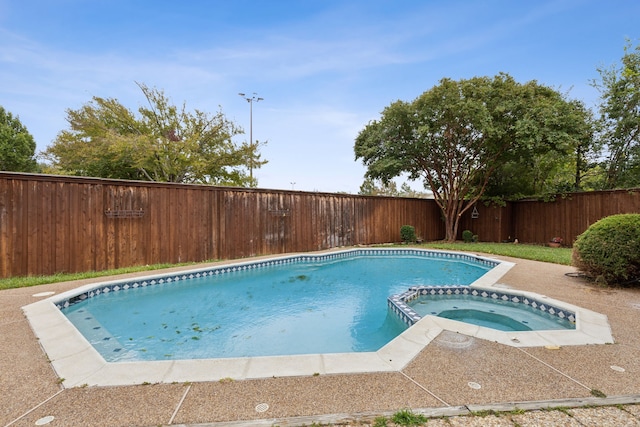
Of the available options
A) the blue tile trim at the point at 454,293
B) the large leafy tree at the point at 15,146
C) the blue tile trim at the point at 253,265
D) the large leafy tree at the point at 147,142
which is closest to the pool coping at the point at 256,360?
the blue tile trim at the point at 454,293

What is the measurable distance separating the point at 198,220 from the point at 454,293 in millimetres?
6072

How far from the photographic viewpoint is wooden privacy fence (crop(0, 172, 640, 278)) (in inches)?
214

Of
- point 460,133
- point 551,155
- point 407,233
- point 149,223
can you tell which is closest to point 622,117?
point 551,155

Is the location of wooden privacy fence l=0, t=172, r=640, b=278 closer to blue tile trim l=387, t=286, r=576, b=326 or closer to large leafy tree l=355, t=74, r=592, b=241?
large leafy tree l=355, t=74, r=592, b=241

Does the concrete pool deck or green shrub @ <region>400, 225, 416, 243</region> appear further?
green shrub @ <region>400, 225, 416, 243</region>

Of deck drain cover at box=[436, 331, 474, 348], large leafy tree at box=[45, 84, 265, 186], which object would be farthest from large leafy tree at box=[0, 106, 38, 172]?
deck drain cover at box=[436, 331, 474, 348]

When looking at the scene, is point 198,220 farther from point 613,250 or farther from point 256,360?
point 613,250

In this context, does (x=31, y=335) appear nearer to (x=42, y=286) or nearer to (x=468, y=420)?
(x=42, y=286)

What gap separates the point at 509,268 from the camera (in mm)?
6273

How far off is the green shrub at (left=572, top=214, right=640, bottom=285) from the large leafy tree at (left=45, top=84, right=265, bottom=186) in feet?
41.4

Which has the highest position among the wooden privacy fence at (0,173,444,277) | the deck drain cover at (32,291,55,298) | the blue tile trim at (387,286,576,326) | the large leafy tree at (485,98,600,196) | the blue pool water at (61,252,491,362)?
the large leafy tree at (485,98,600,196)

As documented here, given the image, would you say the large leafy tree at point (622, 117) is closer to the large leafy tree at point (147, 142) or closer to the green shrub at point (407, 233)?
the green shrub at point (407, 233)

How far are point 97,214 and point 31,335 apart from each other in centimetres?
392

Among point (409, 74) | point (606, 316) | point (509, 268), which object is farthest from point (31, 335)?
point (409, 74)
